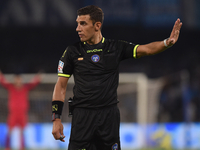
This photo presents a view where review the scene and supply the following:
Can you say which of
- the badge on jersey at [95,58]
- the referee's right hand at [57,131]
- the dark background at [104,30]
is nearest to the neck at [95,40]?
the badge on jersey at [95,58]

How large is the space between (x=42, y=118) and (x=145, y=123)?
8.82 ft

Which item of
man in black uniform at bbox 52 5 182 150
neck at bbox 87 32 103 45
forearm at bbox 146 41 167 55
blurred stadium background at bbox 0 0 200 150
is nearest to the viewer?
forearm at bbox 146 41 167 55

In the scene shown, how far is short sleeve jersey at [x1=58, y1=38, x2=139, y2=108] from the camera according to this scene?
3.37m

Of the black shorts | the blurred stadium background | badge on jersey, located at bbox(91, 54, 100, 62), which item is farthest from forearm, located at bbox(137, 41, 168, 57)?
the blurred stadium background

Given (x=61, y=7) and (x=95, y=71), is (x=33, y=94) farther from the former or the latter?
(x=95, y=71)

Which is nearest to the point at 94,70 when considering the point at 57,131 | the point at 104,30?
the point at 57,131

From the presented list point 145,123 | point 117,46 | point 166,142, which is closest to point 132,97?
point 145,123

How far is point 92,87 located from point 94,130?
16.3 inches

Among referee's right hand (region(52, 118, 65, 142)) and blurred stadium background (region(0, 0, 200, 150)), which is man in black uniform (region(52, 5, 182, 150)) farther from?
blurred stadium background (region(0, 0, 200, 150))

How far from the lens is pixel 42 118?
904cm

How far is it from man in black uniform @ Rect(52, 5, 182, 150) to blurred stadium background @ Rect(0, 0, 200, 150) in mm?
5238

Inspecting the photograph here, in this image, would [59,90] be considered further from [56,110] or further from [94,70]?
[94,70]

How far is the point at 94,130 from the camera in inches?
132

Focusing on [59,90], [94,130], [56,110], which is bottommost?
[94,130]
